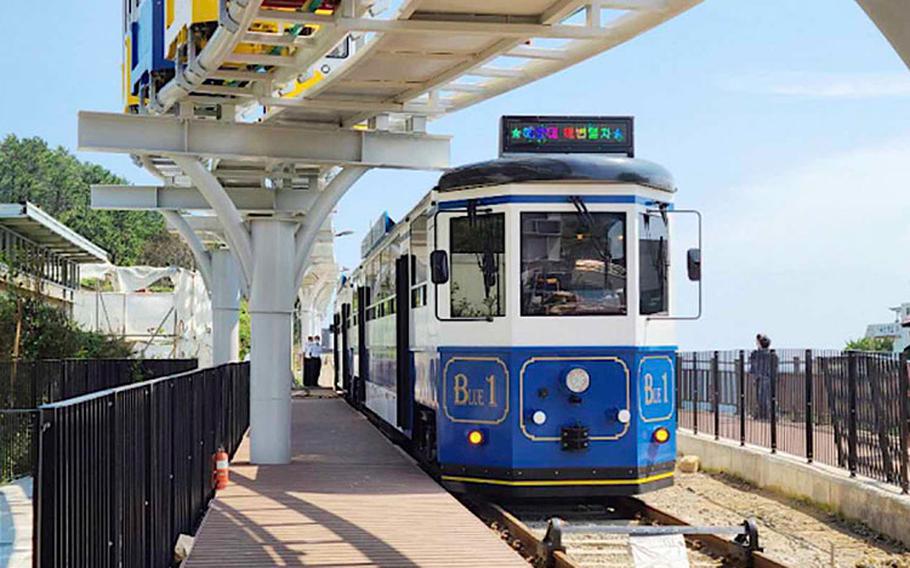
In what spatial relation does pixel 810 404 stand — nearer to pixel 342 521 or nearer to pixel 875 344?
pixel 342 521

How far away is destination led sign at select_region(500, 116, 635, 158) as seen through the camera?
40.6 feet

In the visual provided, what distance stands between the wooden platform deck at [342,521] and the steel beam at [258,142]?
3394 millimetres

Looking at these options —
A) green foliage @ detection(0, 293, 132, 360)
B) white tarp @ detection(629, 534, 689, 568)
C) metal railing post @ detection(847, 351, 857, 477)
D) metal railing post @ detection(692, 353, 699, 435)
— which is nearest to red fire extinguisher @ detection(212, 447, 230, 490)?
white tarp @ detection(629, 534, 689, 568)

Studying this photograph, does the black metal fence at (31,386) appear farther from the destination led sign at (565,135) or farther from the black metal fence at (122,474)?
the destination led sign at (565,135)

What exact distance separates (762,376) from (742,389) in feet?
1.65

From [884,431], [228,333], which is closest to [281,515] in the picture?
[884,431]

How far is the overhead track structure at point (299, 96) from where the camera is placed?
9.44 meters

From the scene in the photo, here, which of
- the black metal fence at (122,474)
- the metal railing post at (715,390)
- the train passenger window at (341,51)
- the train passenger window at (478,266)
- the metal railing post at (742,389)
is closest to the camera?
the black metal fence at (122,474)

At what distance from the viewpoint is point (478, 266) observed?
11977mm

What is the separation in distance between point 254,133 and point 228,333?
1045cm

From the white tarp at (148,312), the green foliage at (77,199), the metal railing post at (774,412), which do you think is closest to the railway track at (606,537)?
the metal railing post at (774,412)

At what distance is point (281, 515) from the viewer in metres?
10.7

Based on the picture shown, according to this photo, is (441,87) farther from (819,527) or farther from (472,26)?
(819,527)

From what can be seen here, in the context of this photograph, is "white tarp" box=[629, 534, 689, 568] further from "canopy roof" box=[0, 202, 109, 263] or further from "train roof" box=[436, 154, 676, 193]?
"canopy roof" box=[0, 202, 109, 263]
